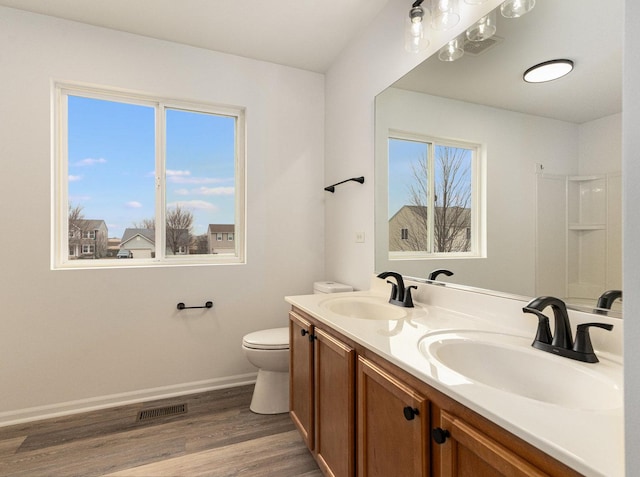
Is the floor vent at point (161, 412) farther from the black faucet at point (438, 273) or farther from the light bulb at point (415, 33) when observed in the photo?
the light bulb at point (415, 33)

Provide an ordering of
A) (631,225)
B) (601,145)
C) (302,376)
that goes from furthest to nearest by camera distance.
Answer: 1. (302,376)
2. (601,145)
3. (631,225)

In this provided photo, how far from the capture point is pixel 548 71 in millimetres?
1118

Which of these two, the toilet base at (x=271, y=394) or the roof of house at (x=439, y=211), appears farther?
the toilet base at (x=271, y=394)

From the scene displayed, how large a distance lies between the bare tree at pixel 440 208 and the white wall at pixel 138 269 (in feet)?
3.65

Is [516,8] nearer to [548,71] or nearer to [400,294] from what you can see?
[548,71]

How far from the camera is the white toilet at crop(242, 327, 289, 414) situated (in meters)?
2.08

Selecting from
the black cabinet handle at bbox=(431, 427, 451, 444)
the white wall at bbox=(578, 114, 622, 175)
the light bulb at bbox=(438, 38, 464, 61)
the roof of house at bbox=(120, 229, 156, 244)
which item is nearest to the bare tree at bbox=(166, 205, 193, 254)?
the roof of house at bbox=(120, 229, 156, 244)

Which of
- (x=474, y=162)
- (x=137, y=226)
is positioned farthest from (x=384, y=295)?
(x=137, y=226)

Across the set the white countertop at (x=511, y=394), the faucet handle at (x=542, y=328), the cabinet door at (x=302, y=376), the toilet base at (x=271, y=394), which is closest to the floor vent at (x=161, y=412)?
the toilet base at (x=271, y=394)

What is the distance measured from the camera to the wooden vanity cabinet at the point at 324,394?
4.03 ft

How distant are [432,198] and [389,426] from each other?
44.2 inches

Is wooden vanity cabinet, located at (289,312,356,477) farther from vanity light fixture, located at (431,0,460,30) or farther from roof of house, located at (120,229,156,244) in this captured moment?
vanity light fixture, located at (431,0,460,30)

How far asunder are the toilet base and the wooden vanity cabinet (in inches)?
12.8

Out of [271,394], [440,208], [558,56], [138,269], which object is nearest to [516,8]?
[558,56]
